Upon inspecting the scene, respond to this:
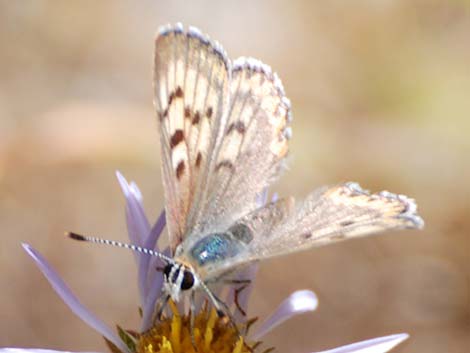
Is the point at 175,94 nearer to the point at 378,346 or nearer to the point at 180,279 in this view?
the point at 180,279

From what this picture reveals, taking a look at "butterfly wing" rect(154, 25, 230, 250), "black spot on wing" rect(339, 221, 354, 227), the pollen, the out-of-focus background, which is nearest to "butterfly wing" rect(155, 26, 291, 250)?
"butterfly wing" rect(154, 25, 230, 250)

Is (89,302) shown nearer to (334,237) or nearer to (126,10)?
(126,10)

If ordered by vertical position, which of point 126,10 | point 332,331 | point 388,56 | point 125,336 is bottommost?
point 125,336

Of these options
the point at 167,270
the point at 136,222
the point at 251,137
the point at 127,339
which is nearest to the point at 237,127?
the point at 251,137

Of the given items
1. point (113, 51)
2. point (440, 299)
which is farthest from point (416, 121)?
point (113, 51)

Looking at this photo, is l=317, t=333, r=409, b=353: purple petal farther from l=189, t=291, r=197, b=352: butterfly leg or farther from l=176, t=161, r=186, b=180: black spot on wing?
l=176, t=161, r=186, b=180: black spot on wing

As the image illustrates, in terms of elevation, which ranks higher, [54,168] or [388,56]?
[388,56]

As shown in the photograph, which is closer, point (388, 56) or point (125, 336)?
point (125, 336)
